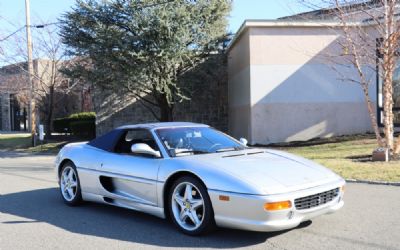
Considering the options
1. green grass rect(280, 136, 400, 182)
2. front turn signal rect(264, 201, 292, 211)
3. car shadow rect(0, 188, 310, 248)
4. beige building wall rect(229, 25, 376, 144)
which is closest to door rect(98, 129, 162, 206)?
car shadow rect(0, 188, 310, 248)

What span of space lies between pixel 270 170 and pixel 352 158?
8.74 metres

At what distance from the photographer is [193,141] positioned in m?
6.96

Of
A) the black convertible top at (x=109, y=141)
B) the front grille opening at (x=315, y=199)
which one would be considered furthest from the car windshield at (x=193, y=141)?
the front grille opening at (x=315, y=199)

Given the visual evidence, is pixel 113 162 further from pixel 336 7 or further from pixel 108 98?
pixel 108 98

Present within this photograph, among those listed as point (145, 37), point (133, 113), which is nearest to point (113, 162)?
point (145, 37)

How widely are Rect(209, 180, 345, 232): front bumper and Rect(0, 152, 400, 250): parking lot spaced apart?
0.79 ft

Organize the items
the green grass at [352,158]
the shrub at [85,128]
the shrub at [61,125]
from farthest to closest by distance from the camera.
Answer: the shrub at [61,125], the shrub at [85,128], the green grass at [352,158]

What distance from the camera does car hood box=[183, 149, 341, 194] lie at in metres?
5.44

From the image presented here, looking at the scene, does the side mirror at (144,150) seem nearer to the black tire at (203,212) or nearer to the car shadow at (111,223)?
the black tire at (203,212)

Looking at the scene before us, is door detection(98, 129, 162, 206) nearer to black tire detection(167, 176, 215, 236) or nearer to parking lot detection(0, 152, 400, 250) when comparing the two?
parking lot detection(0, 152, 400, 250)

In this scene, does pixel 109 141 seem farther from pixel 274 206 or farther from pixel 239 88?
pixel 239 88

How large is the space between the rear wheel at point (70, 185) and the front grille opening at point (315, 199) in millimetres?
3805

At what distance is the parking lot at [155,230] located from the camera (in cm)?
558

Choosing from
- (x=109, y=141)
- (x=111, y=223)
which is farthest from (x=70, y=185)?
(x=111, y=223)
